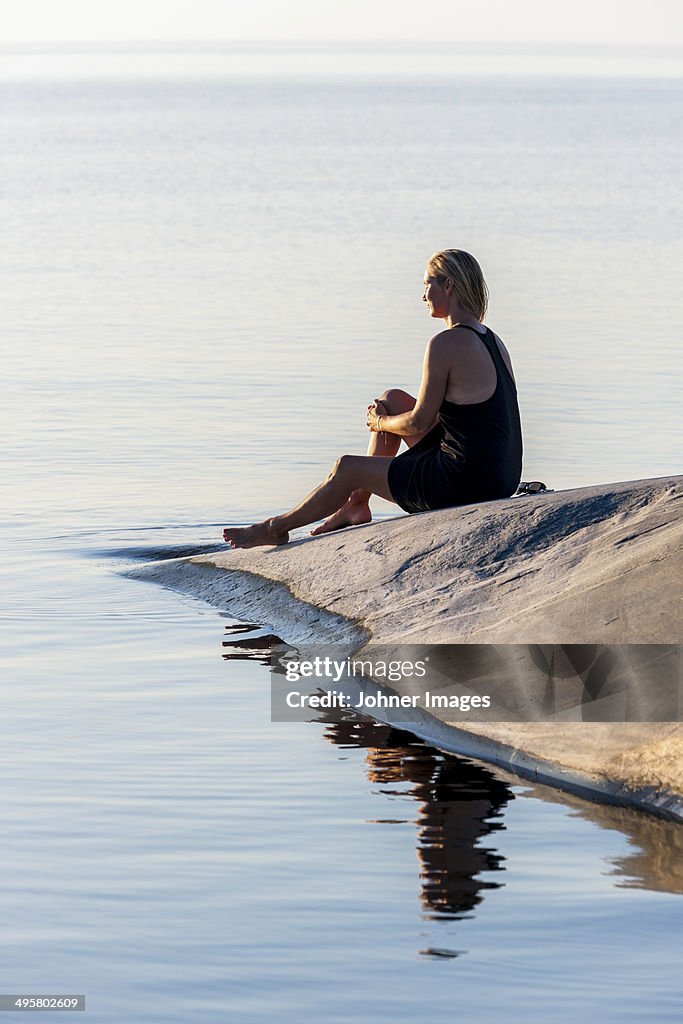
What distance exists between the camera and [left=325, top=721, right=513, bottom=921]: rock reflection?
17.2 feet

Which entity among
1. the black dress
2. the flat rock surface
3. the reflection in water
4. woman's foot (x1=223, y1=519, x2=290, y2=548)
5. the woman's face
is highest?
the woman's face

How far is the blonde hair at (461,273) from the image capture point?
801cm

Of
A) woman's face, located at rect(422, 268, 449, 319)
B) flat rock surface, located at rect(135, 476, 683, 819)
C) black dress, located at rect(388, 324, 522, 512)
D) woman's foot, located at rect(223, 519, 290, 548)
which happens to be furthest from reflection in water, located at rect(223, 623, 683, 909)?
woman's face, located at rect(422, 268, 449, 319)

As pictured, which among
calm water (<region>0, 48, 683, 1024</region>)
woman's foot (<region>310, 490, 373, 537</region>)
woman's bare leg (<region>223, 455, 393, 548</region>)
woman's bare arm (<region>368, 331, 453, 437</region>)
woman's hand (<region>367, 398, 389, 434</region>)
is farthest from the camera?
woman's foot (<region>310, 490, 373, 537</region>)

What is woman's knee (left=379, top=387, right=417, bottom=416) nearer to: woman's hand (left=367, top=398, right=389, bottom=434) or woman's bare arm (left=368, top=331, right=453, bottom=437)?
woman's hand (left=367, top=398, right=389, bottom=434)

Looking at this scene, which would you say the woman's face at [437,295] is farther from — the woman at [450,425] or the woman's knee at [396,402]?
the woman's knee at [396,402]

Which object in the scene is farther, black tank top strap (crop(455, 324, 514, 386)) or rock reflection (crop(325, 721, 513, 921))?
black tank top strap (crop(455, 324, 514, 386))

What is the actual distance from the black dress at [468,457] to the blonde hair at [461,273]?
0.13m

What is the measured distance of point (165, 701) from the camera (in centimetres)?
703

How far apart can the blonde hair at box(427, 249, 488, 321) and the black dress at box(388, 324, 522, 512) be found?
0.44 ft

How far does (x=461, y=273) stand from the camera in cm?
801

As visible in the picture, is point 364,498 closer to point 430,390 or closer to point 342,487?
point 342,487

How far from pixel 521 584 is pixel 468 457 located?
1.16 m

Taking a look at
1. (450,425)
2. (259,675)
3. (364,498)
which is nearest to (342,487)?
(364,498)
